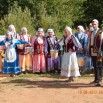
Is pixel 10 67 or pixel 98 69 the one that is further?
pixel 10 67

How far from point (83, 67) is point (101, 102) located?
456 cm

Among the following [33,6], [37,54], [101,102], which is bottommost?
[101,102]

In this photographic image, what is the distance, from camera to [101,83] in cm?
1037

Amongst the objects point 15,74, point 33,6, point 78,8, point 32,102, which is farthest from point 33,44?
point 78,8

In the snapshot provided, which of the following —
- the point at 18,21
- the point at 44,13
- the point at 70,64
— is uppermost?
the point at 44,13

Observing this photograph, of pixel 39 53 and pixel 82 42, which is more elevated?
pixel 82 42

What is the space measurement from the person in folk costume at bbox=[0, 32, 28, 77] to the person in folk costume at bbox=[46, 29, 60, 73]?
111cm

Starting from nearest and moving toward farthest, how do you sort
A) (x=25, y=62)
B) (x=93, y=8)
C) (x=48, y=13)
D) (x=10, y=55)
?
(x=10, y=55) → (x=25, y=62) → (x=48, y=13) → (x=93, y=8)

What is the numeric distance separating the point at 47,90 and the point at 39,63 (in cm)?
318

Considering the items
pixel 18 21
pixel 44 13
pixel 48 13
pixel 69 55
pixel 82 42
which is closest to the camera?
pixel 69 55

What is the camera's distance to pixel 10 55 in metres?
12.1

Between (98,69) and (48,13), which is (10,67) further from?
Answer: (48,13)

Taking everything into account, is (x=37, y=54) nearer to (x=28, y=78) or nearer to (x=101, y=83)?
(x=28, y=78)

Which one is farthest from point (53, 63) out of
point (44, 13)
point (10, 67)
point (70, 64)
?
point (44, 13)
